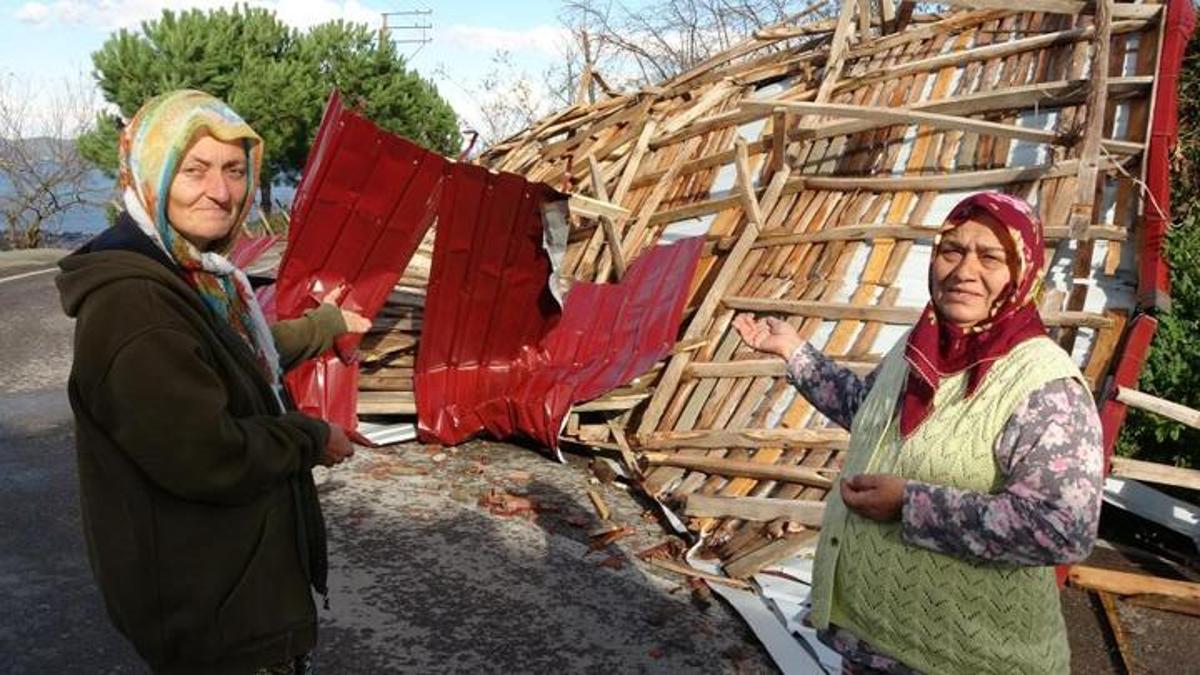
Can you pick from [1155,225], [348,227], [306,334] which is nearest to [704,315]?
[348,227]

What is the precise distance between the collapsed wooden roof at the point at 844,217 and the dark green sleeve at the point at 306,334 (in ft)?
8.44

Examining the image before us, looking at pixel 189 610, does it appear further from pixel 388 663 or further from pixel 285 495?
pixel 388 663

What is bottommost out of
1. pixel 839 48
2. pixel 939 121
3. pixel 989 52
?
pixel 939 121

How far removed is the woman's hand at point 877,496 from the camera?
199 cm

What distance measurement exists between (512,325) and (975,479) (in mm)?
4911

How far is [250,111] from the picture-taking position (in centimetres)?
2278

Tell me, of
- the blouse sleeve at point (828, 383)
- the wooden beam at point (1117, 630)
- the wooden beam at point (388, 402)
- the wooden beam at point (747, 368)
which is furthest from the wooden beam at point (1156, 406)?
the wooden beam at point (388, 402)

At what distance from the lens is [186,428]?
68.9 inches

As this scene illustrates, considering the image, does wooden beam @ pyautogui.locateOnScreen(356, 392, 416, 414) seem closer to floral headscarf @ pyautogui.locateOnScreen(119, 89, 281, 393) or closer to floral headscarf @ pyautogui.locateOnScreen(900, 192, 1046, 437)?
floral headscarf @ pyautogui.locateOnScreen(119, 89, 281, 393)

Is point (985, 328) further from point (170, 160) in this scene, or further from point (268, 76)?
point (268, 76)

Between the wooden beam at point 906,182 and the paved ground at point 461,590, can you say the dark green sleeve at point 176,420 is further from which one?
the wooden beam at point 906,182

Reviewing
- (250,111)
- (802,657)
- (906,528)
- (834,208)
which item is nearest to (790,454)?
(802,657)

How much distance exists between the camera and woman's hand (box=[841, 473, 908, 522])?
6.54ft

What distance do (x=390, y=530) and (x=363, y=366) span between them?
186 cm
